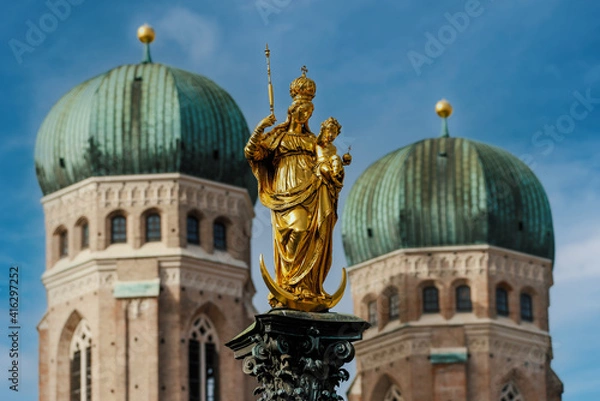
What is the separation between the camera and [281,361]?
1742 centimetres

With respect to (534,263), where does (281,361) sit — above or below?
below

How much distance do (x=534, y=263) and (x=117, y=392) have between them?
68.7ft

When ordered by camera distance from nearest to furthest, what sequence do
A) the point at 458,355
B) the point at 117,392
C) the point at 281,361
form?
the point at 281,361 < the point at 117,392 < the point at 458,355

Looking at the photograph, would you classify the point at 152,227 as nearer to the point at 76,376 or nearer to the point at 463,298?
the point at 76,376

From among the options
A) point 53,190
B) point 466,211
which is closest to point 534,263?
point 466,211

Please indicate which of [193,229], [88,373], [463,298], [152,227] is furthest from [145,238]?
[463,298]

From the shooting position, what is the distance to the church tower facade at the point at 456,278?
3012 inches

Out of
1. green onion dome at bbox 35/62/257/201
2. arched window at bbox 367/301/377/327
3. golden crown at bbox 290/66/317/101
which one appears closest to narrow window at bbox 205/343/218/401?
green onion dome at bbox 35/62/257/201

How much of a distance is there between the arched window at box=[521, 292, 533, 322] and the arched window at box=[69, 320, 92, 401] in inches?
771

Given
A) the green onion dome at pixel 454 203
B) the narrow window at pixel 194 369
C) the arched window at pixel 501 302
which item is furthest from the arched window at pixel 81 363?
the arched window at pixel 501 302

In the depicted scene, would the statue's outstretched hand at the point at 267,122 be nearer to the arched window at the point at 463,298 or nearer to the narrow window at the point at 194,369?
the narrow window at the point at 194,369

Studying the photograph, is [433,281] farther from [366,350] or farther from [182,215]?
[182,215]

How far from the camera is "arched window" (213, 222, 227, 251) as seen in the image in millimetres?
70125

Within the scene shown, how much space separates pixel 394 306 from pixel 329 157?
60.4 metres
